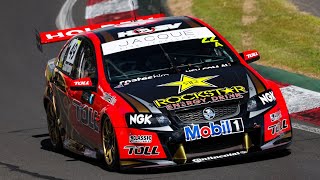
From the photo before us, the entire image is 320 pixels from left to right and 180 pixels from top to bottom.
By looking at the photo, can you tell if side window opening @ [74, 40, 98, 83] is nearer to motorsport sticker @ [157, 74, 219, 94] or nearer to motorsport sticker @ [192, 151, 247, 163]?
motorsport sticker @ [157, 74, 219, 94]

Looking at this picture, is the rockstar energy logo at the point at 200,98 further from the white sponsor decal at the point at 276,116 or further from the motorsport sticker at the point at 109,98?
the motorsport sticker at the point at 109,98

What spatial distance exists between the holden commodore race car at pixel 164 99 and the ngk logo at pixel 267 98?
0.01 metres

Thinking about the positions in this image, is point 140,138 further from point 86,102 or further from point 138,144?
point 86,102

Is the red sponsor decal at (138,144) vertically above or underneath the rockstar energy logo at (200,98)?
underneath

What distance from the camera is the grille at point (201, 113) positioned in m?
9.23

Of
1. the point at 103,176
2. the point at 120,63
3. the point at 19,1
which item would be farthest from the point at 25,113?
the point at 19,1

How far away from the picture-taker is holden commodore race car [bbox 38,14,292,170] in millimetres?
9195

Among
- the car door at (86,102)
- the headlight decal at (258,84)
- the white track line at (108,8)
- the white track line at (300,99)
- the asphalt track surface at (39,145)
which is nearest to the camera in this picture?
the asphalt track surface at (39,145)

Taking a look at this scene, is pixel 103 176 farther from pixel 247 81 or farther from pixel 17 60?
pixel 17 60

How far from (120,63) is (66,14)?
11.0 m

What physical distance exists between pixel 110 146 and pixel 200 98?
97 centimetres

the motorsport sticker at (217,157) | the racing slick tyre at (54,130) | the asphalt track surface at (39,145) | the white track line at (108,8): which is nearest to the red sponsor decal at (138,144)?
the asphalt track surface at (39,145)

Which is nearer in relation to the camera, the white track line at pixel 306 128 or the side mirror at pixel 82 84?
the side mirror at pixel 82 84

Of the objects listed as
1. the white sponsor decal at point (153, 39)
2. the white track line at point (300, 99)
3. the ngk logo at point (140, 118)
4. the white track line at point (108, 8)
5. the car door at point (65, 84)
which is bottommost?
the white track line at point (108, 8)
